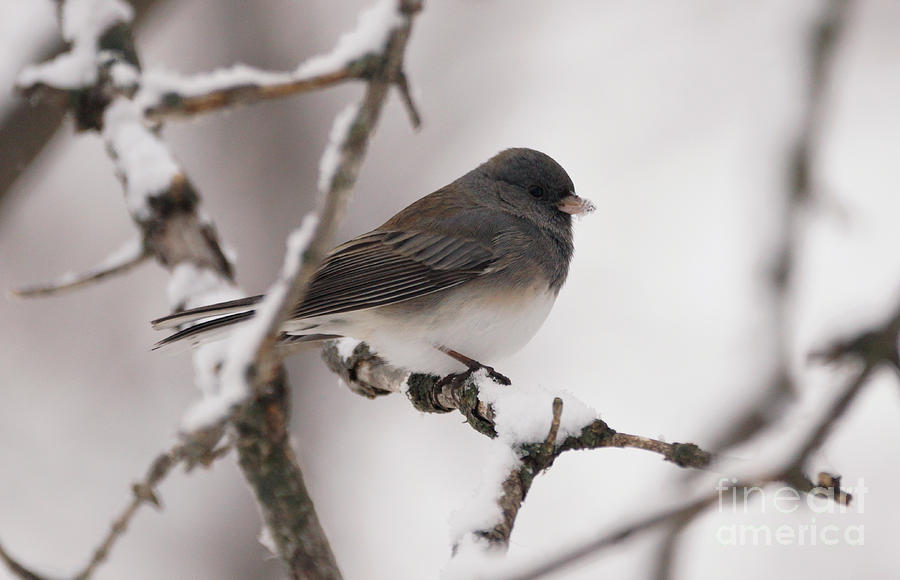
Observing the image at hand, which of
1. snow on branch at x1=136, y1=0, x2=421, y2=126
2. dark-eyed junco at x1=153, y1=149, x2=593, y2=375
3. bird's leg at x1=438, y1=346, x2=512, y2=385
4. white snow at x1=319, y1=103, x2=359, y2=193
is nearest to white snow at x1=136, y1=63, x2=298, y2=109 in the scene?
snow on branch at x1=136, y1=0, x2=421, y2=126

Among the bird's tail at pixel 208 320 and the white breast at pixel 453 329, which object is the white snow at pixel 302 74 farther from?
the white breast at pixel 453 329

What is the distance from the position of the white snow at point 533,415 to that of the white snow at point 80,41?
57.1 inches

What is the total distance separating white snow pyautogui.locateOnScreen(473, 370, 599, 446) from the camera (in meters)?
1.89

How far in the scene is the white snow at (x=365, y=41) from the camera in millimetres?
1438

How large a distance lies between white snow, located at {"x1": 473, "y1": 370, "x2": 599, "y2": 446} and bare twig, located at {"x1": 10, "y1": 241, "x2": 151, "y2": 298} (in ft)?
3.85

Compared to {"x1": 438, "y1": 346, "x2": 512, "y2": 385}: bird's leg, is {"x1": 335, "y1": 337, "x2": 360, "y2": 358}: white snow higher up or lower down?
higher up

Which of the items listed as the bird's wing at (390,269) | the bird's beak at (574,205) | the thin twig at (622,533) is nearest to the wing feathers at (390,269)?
the bird's wing at (390,269)

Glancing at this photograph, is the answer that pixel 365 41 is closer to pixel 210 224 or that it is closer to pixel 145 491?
pixel 145 491

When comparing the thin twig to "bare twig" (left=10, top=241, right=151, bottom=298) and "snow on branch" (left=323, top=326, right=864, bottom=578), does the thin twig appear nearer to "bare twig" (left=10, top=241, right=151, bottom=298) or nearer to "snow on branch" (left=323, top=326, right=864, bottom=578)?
"snow on branch" (left=323, top=326, right=864, bottom=578)

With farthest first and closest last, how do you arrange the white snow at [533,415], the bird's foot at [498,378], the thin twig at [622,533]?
the bird's foot at [498,378] < the white snow at [533,415] < the thin twig at [622,533]

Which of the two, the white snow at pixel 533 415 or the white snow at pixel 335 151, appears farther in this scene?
the white snow at pixel 533 415

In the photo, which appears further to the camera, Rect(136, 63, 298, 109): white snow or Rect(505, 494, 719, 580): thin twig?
Rect(136, 63, 298, 109): white snow

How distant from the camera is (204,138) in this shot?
20.0 ft

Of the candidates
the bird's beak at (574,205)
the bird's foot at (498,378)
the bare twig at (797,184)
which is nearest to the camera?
the bare twig at (797,184)
